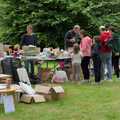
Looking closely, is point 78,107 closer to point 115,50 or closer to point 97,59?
point 97,59

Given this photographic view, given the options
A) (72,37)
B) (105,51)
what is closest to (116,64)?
(105,51)

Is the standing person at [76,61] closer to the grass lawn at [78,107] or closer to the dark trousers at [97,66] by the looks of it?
the dark trousers at [97,66]

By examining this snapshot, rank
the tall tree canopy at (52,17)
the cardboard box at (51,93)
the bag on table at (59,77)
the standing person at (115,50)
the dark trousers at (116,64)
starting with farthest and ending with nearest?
the tall tree canopy at (52,17) → the dark trousers at (116,64) → the bag on table at (59,77) → the standing person at (115,50) → the cardboard box at (51,93)

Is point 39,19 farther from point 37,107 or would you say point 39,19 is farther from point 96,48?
point 37,107

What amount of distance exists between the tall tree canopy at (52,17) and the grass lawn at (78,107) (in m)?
13.3

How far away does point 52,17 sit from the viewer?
25.6 m

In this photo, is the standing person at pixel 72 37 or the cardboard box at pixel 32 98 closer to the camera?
the cardboard box at pixel 32 98

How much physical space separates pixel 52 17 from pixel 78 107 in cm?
1588

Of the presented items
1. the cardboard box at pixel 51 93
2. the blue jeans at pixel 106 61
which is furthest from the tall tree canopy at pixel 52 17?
the cardboard box at pixel 51 93

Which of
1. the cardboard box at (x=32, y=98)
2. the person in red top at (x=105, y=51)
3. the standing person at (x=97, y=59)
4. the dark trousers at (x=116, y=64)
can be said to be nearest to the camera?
the cardboard box at (x=32, y=98)

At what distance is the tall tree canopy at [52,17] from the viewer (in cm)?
2556

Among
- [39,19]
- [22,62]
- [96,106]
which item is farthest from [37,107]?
[39,19]

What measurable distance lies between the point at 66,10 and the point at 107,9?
7.52ft

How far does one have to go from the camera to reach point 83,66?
1427 cm
